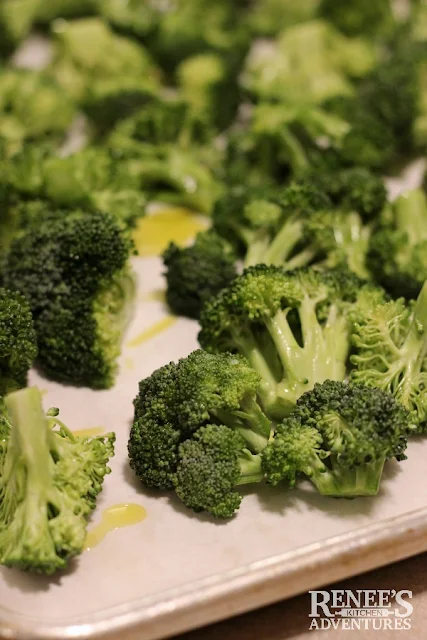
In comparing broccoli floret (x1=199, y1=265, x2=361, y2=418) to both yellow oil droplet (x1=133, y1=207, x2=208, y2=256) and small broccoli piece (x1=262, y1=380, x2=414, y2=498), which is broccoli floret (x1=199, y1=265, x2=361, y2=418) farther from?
yellow oil droplet (x1=133, y1=207, x2=208, y2=256)

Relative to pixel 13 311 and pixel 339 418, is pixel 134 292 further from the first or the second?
pixel 339 418

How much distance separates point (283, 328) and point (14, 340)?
2.14ft

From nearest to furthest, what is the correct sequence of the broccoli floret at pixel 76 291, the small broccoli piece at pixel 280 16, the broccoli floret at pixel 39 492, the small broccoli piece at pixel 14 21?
the broccoli floret at pixel 39 492 → the broccoli floret at pixel 76 291 → the small broccoli piece at pixel 14 21 → the small broccoli piece at pixel 280 16

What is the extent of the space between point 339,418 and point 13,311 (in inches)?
31.7

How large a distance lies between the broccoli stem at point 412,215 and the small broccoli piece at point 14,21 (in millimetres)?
2105

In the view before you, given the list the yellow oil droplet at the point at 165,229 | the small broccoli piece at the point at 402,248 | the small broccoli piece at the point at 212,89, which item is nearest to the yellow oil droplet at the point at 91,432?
the yellow oil droplet at the point at 165,229

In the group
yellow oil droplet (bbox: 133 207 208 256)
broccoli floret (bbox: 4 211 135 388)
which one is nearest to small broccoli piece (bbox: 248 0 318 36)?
yellow oil droplet (bbox: 133 207 208 256)

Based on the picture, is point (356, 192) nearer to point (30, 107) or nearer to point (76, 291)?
point (76, 291)

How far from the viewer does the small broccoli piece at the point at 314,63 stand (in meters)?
2.98

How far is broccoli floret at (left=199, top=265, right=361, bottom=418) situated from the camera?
171 cm

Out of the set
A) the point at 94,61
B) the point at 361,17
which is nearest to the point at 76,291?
the point at 94,61

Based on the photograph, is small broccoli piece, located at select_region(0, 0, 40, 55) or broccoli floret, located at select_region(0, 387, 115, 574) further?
small broccoli piece, located at select_region(0, 0, 40, 55)

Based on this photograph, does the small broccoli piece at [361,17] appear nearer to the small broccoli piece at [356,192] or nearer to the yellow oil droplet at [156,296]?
the small broccoli piece at [356,192]

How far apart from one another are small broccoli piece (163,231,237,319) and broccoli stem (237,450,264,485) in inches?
25.2
